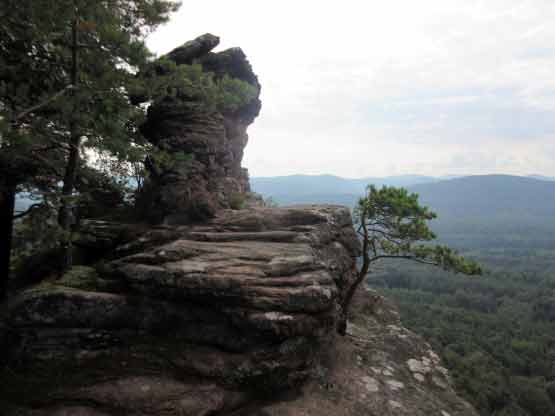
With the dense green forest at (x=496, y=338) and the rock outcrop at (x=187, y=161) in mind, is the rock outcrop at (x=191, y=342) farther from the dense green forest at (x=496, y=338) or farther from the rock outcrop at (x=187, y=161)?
the dense green forest at (x=496, y=338)

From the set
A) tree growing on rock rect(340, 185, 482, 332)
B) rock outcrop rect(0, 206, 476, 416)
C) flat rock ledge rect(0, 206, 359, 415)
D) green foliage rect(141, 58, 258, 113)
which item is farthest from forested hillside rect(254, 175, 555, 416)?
green foliage rect(141, 58, 258, 113)

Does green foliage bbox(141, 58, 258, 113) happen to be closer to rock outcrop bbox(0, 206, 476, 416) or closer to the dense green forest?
rock outcrop bbox(0, 206, 476, 416)

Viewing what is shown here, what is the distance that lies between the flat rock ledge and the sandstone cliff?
0.08 ft

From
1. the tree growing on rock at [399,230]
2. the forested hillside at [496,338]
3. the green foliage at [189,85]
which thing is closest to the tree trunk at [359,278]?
the tree growing on rock at [399,230]

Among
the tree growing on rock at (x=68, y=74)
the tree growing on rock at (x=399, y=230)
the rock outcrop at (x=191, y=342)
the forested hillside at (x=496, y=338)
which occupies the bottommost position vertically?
the forested hillside at (x=496, y=338)

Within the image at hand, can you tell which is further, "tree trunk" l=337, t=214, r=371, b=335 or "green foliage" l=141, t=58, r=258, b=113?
"tree trunk" l=337, t=214, r=371, b=335

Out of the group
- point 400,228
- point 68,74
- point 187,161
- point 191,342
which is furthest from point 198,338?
point 68,74

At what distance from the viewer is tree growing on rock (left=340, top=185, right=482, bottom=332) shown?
10750 millimetres

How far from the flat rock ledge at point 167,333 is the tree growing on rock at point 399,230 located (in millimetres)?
3335

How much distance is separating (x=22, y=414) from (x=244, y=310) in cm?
493

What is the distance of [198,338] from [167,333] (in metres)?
0.80

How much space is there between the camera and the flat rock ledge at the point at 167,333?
275 inches

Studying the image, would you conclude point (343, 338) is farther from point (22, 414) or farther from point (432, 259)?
point (22, 414)

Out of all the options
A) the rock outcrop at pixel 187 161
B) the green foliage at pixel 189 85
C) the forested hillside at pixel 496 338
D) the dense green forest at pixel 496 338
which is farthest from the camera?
the dense green forest at pixel 496 338
